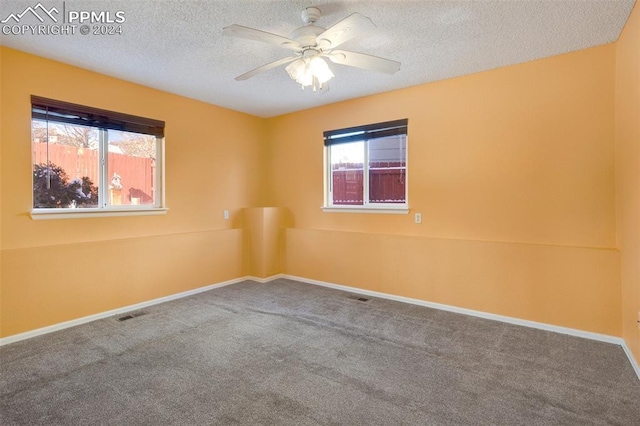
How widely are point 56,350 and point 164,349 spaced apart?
87 cm

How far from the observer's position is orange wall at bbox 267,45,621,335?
2838 mm

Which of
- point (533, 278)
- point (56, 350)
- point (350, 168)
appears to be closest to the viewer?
point (56, 350)

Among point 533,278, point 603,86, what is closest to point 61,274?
point 533,278

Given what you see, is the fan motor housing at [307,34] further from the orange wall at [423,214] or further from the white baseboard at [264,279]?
the white baseboard at [264,279]

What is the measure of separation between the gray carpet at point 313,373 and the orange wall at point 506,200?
406 mm

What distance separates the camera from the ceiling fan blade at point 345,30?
189cm

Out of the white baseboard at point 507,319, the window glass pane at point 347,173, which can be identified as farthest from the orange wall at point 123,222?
the white baseboard at point 507,319

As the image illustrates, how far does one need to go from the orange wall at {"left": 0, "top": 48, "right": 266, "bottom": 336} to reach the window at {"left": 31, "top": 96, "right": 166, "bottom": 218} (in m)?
0.10

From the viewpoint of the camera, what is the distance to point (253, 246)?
4.92m

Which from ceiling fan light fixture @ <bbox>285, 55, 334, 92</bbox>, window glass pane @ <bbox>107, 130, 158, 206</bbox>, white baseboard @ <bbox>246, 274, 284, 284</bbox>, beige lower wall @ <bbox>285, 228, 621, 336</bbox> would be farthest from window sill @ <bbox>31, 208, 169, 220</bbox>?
ceiling fan light fixture @ <bbox>285, 55, 334, 92</bbox>

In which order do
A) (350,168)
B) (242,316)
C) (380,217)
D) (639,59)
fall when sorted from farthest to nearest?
(350,168) → (380,217) → (242,316) → (639,59)

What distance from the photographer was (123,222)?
3629mm

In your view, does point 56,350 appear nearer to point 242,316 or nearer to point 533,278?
point 242,316

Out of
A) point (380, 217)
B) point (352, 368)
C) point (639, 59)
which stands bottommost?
point (352, 368)
